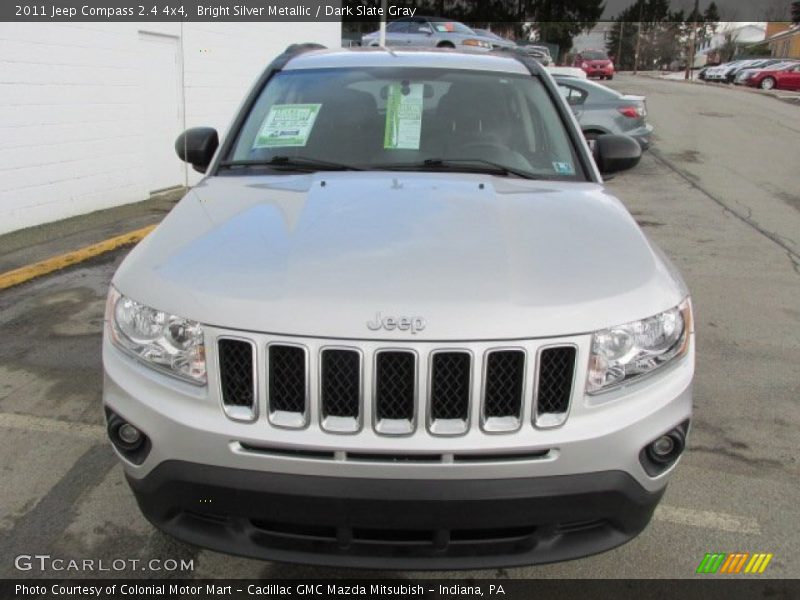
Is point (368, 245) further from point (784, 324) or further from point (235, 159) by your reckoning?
point (784, 324)

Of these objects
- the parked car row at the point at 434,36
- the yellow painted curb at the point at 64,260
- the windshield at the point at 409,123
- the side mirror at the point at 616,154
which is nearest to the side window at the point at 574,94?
the parked car row at the point at 434,36

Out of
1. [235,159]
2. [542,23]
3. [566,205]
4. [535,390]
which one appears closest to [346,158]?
[235,159]

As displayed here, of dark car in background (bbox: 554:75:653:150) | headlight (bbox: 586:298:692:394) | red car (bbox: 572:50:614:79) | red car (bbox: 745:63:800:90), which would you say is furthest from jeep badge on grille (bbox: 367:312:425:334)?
red car (bbox: 745:63:800:90)

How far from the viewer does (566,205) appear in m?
2.77

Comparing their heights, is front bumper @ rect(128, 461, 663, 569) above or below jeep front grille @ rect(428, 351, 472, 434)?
below

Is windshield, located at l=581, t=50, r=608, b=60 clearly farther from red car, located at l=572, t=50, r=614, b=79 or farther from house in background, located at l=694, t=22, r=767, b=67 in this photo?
house in background, located at l=694, t=22, r=767, b=67

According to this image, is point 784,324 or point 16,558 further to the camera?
point 784,324

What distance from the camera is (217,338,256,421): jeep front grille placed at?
202cm

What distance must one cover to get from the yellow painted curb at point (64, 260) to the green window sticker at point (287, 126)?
3.53m

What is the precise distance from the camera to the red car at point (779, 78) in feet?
126

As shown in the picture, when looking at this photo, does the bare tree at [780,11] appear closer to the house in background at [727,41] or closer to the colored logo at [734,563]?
the house in background at [727,41]

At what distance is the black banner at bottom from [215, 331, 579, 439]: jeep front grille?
33.5 inches

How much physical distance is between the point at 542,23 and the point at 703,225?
44.0 m

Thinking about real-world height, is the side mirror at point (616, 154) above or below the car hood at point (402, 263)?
above
